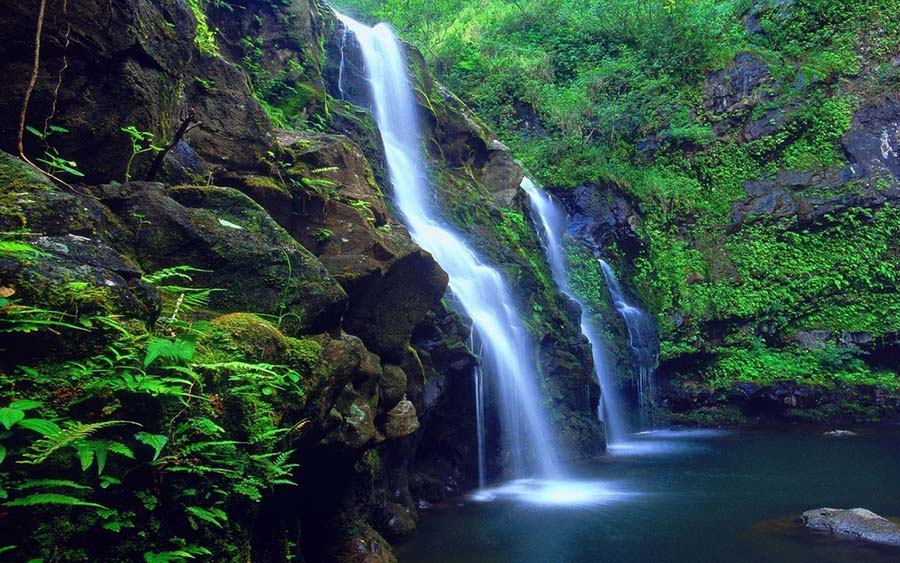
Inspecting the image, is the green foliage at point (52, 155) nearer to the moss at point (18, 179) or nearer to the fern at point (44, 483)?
the moss at point (18, 179)

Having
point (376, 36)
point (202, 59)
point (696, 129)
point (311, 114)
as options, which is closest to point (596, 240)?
point (696, 129)

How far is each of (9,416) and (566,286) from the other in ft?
50.9

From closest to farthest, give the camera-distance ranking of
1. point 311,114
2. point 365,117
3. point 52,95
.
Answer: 1. point 52,95
2. point 311,114
3. point 365,117

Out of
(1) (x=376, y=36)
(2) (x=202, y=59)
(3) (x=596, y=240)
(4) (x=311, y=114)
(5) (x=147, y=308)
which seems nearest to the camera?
(5) (x=147, y=308)

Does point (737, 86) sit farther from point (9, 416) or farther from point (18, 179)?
point (9, 416)

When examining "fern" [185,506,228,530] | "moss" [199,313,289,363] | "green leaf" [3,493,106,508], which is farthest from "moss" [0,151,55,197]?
"fern" [185,506,228,530]

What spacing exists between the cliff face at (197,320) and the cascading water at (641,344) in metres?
8.72

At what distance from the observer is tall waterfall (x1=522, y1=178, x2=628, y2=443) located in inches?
603

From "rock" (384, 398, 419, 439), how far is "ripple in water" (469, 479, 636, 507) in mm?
2817

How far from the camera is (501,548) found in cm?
668

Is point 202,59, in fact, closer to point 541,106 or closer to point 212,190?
point 212,190

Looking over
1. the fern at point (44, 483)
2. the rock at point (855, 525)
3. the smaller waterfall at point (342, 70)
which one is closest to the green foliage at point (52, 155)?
the fern at point (44, 483)

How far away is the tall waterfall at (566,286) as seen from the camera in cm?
1530

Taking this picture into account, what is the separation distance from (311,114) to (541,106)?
540 inches
